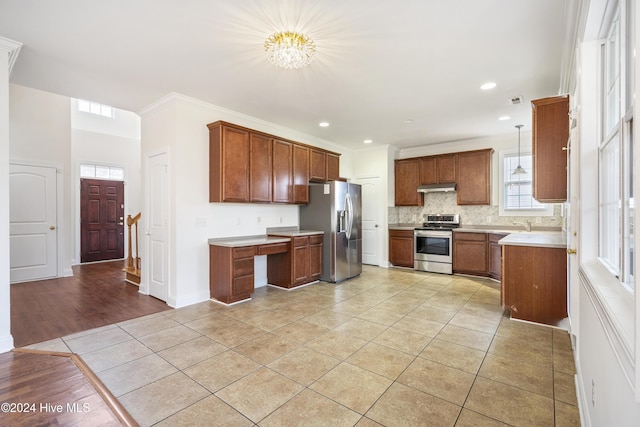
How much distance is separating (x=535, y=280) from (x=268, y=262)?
371 centimetres

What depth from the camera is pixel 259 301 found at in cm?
415

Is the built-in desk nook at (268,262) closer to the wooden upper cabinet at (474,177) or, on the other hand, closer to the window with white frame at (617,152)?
the wooden upper cabinet at (474,177)

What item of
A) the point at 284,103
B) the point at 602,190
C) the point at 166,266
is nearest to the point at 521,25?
the point at 602,190

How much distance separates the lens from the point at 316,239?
5227mm

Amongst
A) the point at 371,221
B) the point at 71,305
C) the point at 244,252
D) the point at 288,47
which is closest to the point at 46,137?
the point at 71,305

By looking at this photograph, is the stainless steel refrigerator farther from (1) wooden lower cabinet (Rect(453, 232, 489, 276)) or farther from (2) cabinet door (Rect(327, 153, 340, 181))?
(1) wooden lower cabinet (Rect(453, 232, 489, 276))

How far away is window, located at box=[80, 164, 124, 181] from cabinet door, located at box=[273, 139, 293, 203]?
5190mm

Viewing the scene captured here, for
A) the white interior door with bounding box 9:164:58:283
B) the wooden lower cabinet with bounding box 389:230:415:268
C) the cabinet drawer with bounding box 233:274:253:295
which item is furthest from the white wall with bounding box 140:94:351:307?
the wooden lower cabinet with bounding box 389:230:415:268

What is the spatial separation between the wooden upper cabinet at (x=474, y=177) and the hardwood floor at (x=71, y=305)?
5588 millimetres

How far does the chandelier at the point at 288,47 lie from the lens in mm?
2496

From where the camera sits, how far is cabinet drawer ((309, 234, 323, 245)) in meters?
5.12

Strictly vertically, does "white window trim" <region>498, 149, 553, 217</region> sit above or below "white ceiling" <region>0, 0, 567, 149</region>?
below

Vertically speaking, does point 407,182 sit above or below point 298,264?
above

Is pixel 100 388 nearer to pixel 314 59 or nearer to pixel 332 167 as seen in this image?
pixel 314 59
